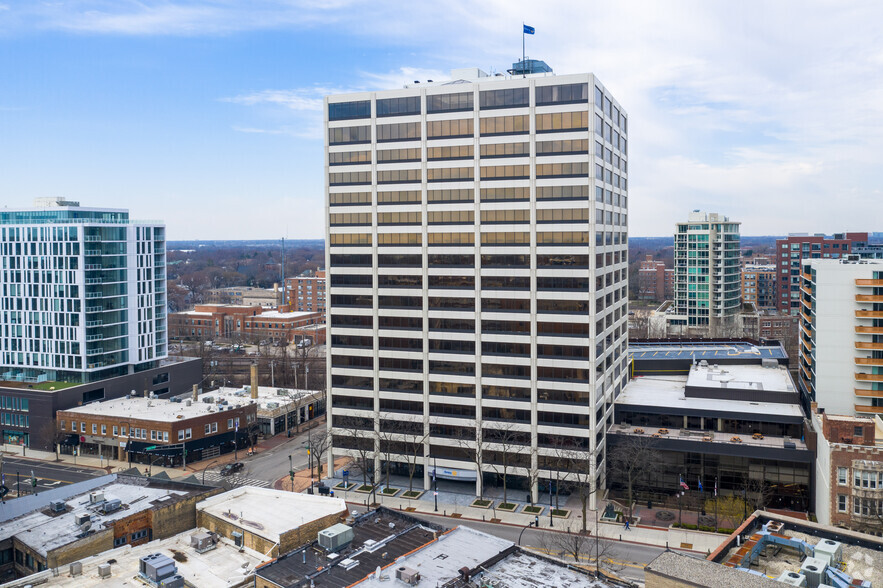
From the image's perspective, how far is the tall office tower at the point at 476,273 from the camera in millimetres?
82062

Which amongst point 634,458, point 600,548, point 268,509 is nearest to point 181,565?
point 268,509

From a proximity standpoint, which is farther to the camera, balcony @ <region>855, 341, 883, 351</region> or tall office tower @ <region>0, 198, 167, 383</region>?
tall office tower @ <region>0, 198, 167, 383</region>

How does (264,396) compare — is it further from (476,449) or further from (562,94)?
(562,94)

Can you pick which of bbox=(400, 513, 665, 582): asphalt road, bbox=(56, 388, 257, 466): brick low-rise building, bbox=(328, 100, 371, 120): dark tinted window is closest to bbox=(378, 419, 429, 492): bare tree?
A: bbox=(400, 513, 665, 582): asphalt road

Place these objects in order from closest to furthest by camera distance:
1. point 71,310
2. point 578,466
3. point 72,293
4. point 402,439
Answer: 1. point 578,466
2. point 402,439
3. point 72,293
4. point 71,310

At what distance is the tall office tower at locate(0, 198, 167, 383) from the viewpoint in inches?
4688

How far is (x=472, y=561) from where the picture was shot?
48938 millimetres

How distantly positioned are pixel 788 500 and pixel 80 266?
114018 mm

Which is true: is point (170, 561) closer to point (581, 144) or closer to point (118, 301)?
point (581, 144)

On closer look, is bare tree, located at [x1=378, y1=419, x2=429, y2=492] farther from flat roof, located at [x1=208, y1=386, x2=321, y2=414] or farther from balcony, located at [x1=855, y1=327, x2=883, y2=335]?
balcony, located at [x1=855, y1=327, x2=883, y2=335]

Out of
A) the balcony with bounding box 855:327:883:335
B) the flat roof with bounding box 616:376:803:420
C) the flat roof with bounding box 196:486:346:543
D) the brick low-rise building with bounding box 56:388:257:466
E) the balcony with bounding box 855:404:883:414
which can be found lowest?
the brick low-rise building with bounding box 56:388:257:466

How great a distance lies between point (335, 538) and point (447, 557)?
902 centimetres

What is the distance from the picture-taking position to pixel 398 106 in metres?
89.1

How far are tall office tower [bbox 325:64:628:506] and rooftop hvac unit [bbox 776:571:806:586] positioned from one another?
131 feet
